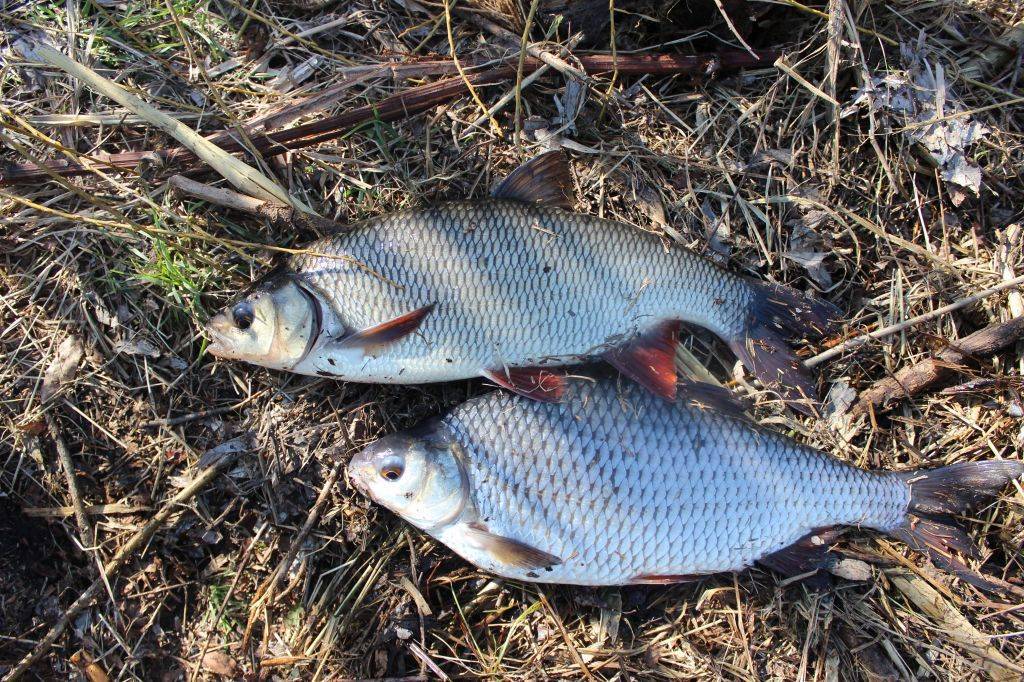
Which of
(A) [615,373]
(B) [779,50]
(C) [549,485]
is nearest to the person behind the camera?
(C) [549,485]

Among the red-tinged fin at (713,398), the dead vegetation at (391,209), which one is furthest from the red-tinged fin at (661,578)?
the red-tinged fin at (713,398)

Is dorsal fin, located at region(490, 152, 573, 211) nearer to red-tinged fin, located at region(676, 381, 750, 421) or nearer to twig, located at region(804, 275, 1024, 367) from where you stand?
red-tinged fin, located at region(676, 381, 750, 421)

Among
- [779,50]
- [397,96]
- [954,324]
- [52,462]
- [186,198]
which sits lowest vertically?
[52,462]

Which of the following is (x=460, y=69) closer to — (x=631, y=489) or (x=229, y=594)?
(x=631, y=489)

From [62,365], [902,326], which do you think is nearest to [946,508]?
[902,326]

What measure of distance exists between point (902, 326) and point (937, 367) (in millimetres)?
263

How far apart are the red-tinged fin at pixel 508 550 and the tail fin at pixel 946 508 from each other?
5.55 feet

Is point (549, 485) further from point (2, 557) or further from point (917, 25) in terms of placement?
point (917, 25)

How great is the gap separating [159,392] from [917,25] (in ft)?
14.2

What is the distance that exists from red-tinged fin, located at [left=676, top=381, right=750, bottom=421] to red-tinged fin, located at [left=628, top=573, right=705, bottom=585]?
0.77m

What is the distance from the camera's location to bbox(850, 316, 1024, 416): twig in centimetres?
280

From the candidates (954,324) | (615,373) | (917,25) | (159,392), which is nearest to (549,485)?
(615,373)

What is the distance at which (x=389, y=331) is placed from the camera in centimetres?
258

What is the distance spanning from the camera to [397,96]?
2.88 m
